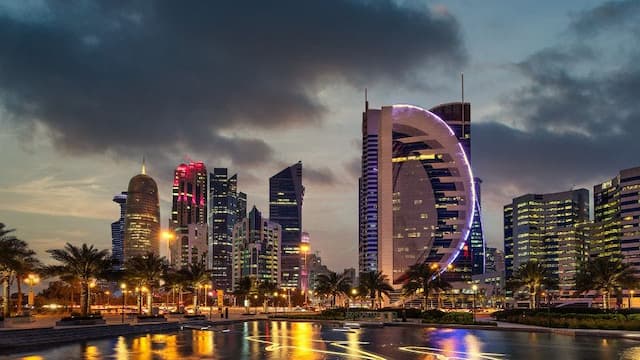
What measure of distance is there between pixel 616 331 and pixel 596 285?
2997 centimetres

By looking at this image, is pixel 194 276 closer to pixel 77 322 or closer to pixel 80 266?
pixel 80 266

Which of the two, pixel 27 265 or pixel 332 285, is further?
pixel 332 285

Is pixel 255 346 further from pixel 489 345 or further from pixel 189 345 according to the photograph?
pixel 489 345

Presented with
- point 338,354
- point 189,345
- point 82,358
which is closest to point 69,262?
point 189,345

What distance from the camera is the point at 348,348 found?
126 feet

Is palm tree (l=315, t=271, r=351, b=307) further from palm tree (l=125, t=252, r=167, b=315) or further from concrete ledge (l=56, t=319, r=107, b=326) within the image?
concrete ledge (l=56, t=319, r=107, b=326)

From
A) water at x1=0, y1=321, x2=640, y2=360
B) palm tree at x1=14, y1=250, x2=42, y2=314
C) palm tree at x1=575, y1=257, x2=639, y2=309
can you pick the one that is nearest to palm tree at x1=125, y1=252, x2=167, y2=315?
palm tree at x1=14, y1=250, x2=42, y2=314

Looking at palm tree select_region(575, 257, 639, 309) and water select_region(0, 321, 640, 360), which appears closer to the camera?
water select_region(0, 321, 640, 360)

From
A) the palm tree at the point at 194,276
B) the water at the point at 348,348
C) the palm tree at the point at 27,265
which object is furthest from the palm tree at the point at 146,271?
the water at the point at 348,348

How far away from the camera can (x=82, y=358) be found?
31.7 meters

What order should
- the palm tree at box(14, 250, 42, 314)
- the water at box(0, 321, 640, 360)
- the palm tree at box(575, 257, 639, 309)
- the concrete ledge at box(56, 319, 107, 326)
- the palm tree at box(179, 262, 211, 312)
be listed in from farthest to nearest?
the palm tree at box(179, 262, 211, 312)
the palm tree at box(575, 257, 639, 309)
the palm tree at box(14, 250, 42, 314)
the concrete ledge at box(56, 319, 107, 326)
the water at box(0, 321, 640, 360)

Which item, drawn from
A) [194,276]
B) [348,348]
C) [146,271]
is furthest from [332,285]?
[348,348]

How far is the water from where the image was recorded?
109 ft

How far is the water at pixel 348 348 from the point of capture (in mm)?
33344
